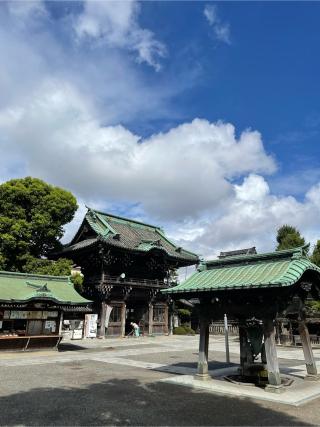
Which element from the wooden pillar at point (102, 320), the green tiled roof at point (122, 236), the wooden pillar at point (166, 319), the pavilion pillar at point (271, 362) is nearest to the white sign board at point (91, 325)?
the wooden pillar at point (102, 320)

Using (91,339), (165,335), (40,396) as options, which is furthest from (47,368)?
(165,335)

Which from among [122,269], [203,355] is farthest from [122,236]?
[203,355]

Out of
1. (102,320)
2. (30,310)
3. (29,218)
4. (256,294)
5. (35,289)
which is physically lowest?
(102,320)

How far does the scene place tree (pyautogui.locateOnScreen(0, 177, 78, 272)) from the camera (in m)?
35.3

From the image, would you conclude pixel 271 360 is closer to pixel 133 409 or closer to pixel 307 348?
pixel 307 348

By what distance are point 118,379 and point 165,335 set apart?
29320 mm

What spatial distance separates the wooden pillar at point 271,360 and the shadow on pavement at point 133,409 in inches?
54.7

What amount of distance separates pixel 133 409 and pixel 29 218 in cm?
3077

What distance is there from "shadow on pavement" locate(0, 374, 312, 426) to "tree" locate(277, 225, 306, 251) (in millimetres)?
41680

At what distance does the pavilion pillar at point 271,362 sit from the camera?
11.6 m

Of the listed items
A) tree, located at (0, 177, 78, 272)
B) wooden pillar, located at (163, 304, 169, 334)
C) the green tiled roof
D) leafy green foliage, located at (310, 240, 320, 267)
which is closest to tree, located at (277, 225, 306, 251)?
leafy green foliage, located at (310, 240, 320, 267)

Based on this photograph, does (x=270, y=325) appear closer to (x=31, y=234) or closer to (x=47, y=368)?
(x=47, y=368)

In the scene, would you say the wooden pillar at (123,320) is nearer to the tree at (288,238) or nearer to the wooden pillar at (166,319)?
the wooden pillar at (166,319)

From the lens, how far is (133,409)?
9.67m
